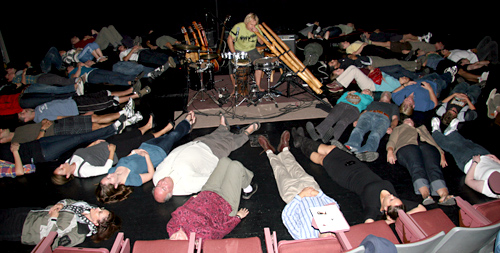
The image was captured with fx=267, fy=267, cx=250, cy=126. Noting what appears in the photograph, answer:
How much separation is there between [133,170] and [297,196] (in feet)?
5.63

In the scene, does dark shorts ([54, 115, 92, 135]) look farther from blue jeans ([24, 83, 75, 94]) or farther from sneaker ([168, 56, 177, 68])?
sneaker ([168, 56, 177, 68])

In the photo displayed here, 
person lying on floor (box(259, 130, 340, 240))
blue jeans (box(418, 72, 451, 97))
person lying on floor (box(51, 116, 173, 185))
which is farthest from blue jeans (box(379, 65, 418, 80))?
person lying on floor (box(51, 116, 173, 185))

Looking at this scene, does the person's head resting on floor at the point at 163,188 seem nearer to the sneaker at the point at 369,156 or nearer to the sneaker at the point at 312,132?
the sneaker at the point at 312,132

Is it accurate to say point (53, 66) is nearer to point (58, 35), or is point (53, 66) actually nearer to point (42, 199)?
point (58, 35)

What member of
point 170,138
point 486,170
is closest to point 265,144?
point 170,138

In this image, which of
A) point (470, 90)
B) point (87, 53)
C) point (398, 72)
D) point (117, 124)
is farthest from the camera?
point (87, 53)

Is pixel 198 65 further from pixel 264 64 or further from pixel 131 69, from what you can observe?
pixel 131 69

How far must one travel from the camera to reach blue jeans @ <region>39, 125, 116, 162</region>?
319 cm

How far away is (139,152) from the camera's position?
2945 mm

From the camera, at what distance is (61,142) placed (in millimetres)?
3273

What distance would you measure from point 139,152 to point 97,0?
272 inches

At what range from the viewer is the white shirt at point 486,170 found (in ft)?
8.69

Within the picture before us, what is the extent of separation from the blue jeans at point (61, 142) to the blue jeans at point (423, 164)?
3.71 metres

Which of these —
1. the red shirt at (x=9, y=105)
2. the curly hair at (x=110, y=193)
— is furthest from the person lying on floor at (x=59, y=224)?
the red shirt at (x=9, y=105)
